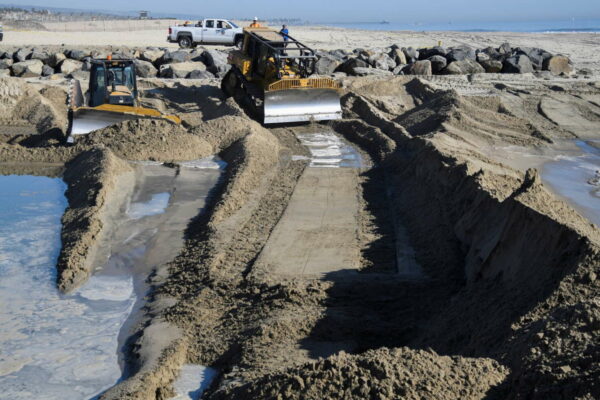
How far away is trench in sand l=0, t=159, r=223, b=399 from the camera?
7.17 m

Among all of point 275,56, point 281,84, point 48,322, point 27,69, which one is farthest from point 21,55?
point 48,322

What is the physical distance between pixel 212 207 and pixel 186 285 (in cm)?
301

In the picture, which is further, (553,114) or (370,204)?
(553,114)

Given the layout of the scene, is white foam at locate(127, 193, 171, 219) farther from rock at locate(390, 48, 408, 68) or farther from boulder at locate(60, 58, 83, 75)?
rock at locate(390, 48, 408, 68)

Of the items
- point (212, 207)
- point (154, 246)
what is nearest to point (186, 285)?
point (154, 246)

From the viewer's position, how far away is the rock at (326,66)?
85.2 ft

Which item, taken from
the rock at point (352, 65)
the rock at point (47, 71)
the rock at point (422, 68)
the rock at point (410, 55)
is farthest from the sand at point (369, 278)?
the rock at point (410, 55)

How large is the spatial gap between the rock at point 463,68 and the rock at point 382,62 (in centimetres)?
213

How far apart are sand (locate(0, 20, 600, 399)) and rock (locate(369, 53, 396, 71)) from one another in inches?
486

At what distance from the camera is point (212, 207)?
11766 millimetres

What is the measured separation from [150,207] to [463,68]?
18.9 metres

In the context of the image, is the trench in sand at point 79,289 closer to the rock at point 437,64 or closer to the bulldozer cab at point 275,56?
the bulldozer cab at point 275,56

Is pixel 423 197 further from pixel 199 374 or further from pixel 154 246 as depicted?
pixel 199 374

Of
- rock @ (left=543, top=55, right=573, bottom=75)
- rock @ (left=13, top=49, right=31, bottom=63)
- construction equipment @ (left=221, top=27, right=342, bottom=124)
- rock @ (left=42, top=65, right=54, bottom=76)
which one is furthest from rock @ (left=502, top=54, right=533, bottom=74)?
rock @ (left=13, top=49, right=31, bottom=63)
